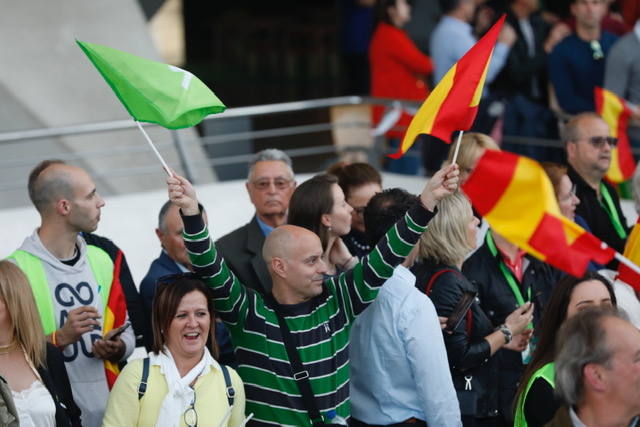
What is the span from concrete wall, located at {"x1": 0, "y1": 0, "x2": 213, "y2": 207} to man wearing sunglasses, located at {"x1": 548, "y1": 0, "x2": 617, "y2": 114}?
367cm

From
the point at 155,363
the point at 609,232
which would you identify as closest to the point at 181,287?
the point at 155,363

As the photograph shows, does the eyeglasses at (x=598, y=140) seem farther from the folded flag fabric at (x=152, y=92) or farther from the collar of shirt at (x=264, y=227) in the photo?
the folded flag fabric at (x=152, y=92)

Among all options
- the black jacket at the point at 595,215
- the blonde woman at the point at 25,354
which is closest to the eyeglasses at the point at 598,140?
the black jacket at the point at 595,215

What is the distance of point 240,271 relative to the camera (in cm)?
632

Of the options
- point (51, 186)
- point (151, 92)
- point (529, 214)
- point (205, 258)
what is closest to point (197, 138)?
point (51, 186)

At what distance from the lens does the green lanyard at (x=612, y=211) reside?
7.80 meters

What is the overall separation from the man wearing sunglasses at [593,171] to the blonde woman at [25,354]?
3.95m

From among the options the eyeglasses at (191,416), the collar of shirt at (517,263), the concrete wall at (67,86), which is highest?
the concrete wall at (67,86)

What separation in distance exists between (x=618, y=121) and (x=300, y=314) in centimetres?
505

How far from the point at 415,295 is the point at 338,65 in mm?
18412

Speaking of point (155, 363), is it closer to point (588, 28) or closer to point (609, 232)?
point (609, 232)

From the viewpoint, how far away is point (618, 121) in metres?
9.55

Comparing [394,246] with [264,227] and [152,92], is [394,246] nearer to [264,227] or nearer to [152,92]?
[152,92]

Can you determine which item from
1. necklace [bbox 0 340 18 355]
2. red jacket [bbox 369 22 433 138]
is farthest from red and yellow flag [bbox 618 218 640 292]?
red jacket [bbox 369 22 433 138]
